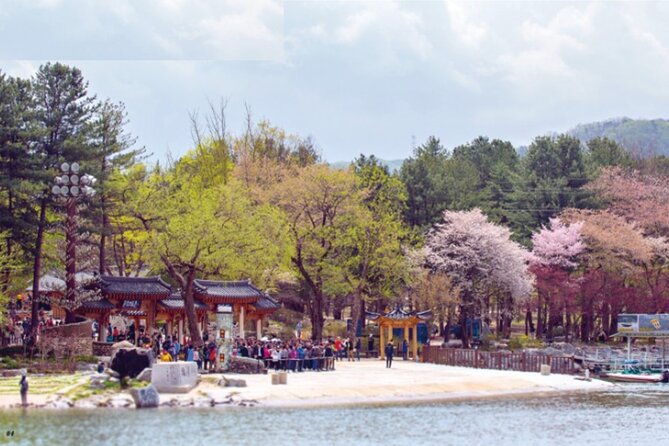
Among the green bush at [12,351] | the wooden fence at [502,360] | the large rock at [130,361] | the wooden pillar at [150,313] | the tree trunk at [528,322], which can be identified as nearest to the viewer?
the large rock at [130,361]

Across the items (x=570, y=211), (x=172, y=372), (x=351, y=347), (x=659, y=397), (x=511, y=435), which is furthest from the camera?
(x=570, y=211)

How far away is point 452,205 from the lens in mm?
78938

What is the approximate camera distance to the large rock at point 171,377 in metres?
40.2

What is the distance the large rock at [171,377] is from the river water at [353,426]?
124 inches

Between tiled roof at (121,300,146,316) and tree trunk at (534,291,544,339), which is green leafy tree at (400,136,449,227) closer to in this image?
tree trunk at (534,291,544,339)

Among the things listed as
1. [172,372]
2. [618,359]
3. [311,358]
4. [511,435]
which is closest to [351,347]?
[311,358]

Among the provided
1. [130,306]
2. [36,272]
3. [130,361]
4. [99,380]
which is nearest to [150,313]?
[130,306]

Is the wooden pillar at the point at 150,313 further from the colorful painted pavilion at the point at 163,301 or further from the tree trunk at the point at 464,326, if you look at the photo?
the tree trunk at the point at 464,326

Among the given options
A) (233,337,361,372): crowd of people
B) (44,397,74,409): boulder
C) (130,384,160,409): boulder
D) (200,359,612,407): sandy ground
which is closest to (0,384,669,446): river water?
(130,384,160,409): boulder

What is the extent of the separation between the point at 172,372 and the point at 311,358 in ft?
40.0

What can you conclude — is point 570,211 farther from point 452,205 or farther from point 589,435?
point 589,435

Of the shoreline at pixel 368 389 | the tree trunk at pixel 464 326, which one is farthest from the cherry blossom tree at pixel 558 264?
the shoreline at pixel 368 389

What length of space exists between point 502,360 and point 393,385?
514 inches

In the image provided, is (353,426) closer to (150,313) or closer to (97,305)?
(97,305)
